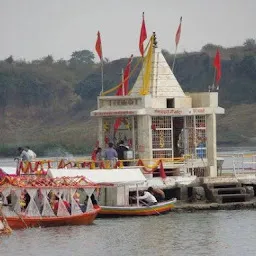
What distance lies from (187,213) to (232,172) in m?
6.67

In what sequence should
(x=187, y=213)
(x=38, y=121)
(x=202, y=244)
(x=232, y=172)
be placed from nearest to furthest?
1. (x=202, y=244)
2. (x=187, y=213)
3. (x=232, y=172)
4. (x=38, y=121)

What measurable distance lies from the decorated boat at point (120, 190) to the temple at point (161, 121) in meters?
2.63

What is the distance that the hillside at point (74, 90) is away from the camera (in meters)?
133

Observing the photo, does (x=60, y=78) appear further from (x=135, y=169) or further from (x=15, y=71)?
(x=135, y=169)

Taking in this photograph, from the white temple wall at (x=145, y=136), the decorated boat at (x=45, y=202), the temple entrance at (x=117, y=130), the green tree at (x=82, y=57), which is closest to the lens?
the decorated boat at (x=45, y=202)

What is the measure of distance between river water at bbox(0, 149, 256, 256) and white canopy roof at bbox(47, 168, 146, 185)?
1303 millimetres

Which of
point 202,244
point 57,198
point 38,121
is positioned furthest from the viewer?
point 38,121

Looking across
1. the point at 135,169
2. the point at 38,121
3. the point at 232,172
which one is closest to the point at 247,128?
the point at 38,121

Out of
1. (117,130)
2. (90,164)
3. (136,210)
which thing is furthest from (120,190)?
(117,130)

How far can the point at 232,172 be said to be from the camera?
6738cm

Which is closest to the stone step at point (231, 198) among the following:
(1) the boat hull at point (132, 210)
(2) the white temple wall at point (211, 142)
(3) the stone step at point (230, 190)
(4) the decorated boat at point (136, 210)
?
(3) the stone step at point (230, 190)

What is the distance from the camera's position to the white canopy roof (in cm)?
5867

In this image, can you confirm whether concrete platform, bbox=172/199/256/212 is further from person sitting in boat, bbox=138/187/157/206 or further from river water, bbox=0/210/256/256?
person sitting in boat, bbox=138/187/157/206

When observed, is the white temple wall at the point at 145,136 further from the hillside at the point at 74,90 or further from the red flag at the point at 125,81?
the hillside at the point at 74,90
